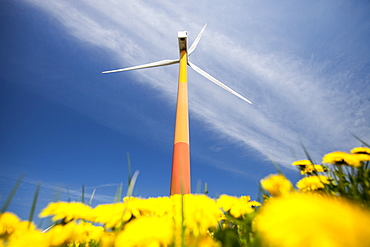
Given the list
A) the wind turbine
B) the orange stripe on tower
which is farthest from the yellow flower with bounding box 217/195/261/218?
the orange stripe on tower

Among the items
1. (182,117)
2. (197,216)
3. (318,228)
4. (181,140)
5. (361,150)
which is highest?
(182,117)

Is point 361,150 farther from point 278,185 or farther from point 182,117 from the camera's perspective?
point 182,117

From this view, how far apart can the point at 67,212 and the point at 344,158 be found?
2.38m

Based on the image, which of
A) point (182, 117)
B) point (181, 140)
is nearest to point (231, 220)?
point (181, 140)

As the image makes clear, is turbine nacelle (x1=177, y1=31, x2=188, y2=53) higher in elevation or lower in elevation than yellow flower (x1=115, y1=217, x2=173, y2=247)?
higher

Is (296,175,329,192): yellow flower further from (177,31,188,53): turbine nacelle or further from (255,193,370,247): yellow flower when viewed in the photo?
(177,31,188,53): turbine nacelle

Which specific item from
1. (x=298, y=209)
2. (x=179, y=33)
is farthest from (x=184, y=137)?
(x=298, y=209)

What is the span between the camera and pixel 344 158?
2184mm

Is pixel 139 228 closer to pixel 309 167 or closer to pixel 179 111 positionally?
pixel 309 167

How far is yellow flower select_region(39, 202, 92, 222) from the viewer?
1.49 m

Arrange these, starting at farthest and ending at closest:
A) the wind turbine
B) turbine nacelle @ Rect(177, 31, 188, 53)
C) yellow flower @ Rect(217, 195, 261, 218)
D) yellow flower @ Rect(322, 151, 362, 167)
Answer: turbine nacelle @ Rect(177, 31, 188, 53), the wind turbine, yellow flower @ Rect(322, 151, 362, 167), yellow flower @ Rect(217, 195, 261, 218)

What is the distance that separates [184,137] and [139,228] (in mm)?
11393

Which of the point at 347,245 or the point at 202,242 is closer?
the point at 347,245

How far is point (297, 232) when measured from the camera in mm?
398
